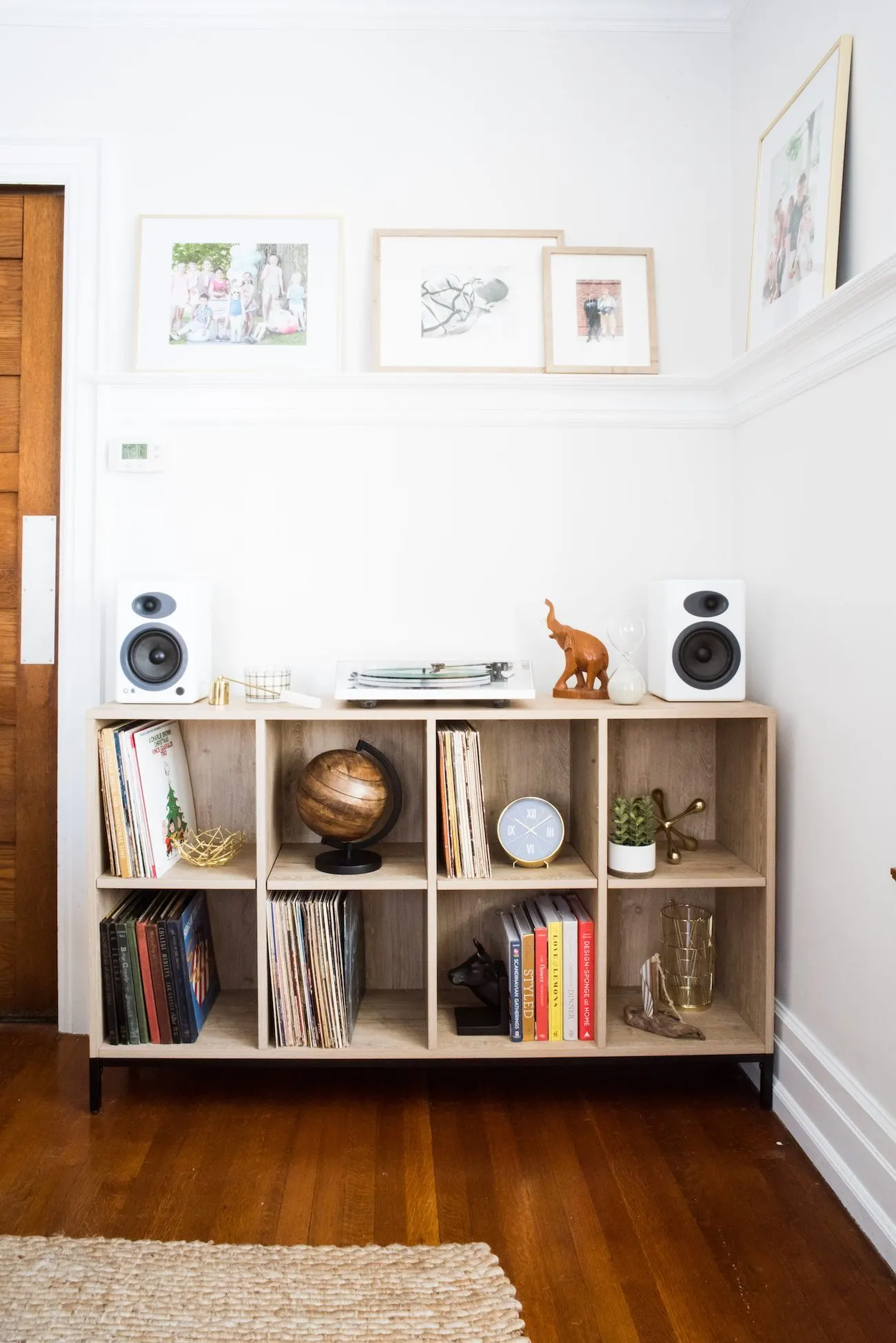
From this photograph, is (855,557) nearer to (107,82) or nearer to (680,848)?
(680,848)

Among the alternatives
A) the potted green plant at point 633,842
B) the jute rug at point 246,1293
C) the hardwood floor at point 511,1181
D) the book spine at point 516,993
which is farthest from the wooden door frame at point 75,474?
the potted green plant at point 633,842

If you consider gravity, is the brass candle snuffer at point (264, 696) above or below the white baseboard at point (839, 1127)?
above

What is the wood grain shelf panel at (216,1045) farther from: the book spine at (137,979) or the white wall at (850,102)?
the white wall at (850,102)

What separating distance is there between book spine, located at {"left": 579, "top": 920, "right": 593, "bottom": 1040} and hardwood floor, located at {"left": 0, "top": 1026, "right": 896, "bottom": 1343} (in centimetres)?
19

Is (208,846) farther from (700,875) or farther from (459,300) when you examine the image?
(459,300)

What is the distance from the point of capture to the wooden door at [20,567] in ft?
7.87

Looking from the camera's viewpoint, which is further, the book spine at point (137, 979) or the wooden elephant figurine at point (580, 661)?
the wooden elephant figurine at point (580, 661)

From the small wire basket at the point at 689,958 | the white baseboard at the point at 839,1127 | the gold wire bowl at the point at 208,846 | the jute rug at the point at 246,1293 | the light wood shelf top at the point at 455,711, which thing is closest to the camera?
the jute rug at the point at 246,1293

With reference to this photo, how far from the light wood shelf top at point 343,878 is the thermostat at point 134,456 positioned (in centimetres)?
107

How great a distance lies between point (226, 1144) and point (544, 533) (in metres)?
1.64

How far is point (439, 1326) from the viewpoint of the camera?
1.38 metres

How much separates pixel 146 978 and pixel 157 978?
1.0 inches

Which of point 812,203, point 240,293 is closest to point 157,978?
point 240,293

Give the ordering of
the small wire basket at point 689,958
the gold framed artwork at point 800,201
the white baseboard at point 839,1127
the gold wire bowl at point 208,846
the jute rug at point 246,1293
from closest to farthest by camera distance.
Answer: the jute rug at point 246,1293, the white baseboard at point 839,1127, the gold framed artwork at point 800,201, the gold wire bowl at point 208,846, the small wire basket at point 689,958
